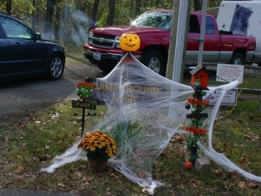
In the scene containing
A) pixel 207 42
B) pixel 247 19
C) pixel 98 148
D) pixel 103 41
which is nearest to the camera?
pixel 98 148

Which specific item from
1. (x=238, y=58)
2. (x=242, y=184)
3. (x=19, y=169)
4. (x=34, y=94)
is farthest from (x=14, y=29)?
(x=238, y=58)

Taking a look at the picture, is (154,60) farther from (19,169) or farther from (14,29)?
(19,169)

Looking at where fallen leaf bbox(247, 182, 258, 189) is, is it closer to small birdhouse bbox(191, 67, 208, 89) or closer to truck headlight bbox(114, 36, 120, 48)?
small birdhouse bbox(191, 67, 208, 89)

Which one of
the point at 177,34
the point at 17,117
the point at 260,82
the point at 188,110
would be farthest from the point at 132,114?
the point at 260,82

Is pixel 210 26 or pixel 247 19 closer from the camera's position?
pixel 210 26

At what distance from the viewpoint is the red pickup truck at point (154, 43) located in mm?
11562

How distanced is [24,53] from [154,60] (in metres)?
3.32

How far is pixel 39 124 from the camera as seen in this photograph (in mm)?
7102

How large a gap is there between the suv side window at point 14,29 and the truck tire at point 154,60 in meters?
2.84

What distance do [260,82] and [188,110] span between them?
763cm

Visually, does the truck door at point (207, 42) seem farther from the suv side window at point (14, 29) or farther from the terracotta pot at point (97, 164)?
the terracotta pot at point (97, 164)

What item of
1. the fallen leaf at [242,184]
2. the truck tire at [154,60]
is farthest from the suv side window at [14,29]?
the fallen leaf at [242,184]

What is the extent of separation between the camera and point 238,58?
594 inches

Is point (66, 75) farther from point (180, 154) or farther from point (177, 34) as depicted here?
point (180, 154)
